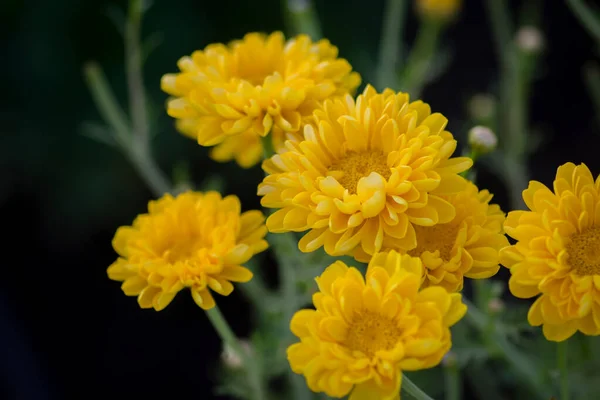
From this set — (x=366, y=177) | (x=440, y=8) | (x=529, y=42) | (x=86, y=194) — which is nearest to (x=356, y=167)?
(x=366, y=177)

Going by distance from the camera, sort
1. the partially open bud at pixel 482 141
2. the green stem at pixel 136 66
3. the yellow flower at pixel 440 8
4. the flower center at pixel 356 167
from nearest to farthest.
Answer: the flower center at pixel 356 167 < the partially open bud at pixel 482 141 < the green stem at pixel 136 66 < the yellow flower at pixel 440 8

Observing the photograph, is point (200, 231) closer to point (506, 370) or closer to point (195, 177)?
point (506, 370)

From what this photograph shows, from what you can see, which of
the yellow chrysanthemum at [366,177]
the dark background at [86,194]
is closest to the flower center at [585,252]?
the yellow chrysanthemum at [366,177]

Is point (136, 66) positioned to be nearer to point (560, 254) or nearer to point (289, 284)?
point (289, 284)

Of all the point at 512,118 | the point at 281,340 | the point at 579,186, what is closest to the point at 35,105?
the point at 281,340

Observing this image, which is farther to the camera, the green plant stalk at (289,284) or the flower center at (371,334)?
the green plant stalk at (289,284)

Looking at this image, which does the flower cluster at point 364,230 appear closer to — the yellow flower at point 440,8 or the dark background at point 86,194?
the yellow flower at point 440,8

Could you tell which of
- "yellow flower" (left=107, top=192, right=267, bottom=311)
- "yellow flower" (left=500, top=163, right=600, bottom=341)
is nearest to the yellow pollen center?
"yellow flower" (left=107, top=192, right=267, bottom=311)
